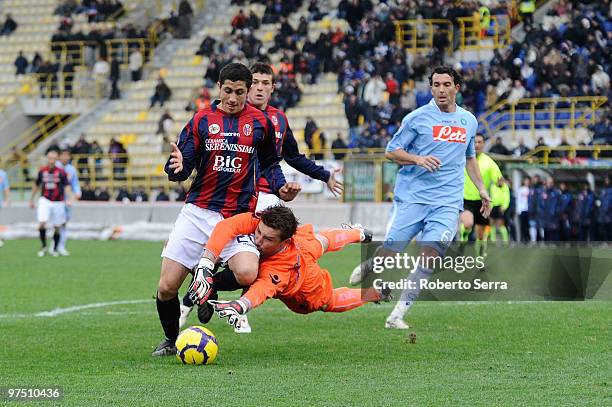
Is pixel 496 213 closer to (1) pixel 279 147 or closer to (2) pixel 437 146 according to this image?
(2) pixel 437 146

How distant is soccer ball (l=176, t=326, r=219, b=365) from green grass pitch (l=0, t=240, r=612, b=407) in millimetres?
130

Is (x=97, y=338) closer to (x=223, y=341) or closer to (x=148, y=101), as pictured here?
(x=223, y=341)

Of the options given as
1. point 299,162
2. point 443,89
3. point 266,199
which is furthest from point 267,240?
point 443,89

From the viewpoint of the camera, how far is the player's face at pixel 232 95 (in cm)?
908

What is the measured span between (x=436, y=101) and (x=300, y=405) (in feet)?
16.3

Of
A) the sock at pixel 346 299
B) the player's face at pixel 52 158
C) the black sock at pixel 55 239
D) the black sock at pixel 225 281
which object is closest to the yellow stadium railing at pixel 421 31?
the player's face at pixel 52 158

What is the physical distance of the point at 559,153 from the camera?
28.6 m

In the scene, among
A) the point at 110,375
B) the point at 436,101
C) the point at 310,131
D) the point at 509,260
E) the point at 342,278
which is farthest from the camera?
the point at 310,131

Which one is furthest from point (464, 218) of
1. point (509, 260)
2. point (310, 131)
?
point (310, 131)

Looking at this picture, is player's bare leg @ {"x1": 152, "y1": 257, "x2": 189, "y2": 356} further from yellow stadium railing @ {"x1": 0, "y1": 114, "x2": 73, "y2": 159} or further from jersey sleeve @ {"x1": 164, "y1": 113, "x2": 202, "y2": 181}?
yellow stadium railing @ {"x1": 0, "y1": 114, "x2": 73, "y2": 159}

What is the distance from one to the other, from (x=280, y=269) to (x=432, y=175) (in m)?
2.55

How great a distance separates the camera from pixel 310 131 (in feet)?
110

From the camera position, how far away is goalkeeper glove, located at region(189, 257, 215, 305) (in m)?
8.51

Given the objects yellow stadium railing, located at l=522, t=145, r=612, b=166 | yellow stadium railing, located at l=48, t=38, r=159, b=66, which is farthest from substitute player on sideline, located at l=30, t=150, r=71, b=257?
yellow stadium railing, located at l=48, t=38, r=159, b=66
